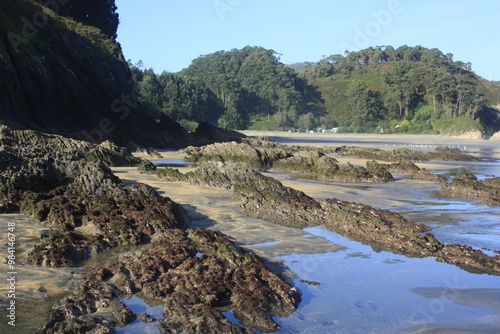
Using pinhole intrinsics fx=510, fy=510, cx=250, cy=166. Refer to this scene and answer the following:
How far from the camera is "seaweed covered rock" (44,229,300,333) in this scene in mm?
4191

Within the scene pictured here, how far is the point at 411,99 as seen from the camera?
8912cm

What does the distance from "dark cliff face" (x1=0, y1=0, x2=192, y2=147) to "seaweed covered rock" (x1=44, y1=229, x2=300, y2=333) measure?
39.0 ft

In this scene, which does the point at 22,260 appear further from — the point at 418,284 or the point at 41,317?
the point at 418,284

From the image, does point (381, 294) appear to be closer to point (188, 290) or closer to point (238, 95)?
point (188, 290)

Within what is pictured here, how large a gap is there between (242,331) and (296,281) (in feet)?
4.98

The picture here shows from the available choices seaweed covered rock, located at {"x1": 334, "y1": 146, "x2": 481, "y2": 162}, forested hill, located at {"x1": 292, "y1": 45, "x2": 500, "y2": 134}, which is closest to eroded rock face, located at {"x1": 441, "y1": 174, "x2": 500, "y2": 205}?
Answer: seaweed covered rock, located at {"x1": 334, "y1": 146, "x2": 481, "y2": 162}

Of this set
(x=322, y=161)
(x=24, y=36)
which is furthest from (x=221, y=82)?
(x=322, y=161)

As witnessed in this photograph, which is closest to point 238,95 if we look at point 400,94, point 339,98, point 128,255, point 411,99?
point 339,98

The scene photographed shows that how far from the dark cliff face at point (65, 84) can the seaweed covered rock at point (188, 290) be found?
1190cm

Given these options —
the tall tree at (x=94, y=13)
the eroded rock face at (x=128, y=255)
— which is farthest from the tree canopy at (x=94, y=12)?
the eroded rock face at (x=128, y=255)

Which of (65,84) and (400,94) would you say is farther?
(400,94)

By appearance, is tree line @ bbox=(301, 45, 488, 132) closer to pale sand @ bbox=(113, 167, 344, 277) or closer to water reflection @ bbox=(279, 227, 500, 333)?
pale sand @ bbox=(113, 167, 344, 277)

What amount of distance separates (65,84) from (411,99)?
249 ft

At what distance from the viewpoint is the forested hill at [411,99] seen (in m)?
79.9
